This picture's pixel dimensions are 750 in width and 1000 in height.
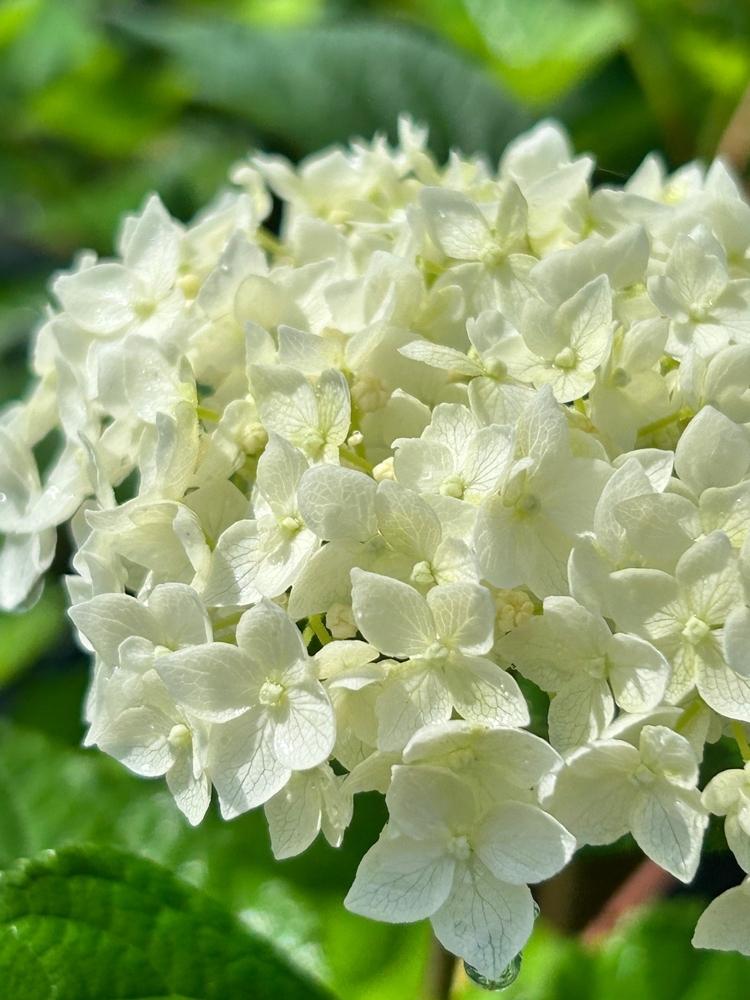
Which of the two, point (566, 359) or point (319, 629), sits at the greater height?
point (566, 359)

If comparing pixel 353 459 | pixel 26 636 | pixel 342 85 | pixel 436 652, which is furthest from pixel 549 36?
pixel 436 652

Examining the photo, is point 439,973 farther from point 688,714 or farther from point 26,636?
point 26,636

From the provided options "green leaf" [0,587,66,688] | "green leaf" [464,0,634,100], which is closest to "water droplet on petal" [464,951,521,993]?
"green leaf" [0,587,66,688]

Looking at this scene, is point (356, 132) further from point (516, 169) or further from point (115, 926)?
point (115, 926)

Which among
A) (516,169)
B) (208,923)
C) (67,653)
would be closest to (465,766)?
(208,923)

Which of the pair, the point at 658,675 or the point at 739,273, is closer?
the point at 658,675

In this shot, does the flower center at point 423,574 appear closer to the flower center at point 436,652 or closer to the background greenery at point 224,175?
the flower center at point 436,652

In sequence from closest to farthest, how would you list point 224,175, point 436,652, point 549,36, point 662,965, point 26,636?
point 436,652 < point 662,965 < point 26,636 < point 549,36 < point 224,175
